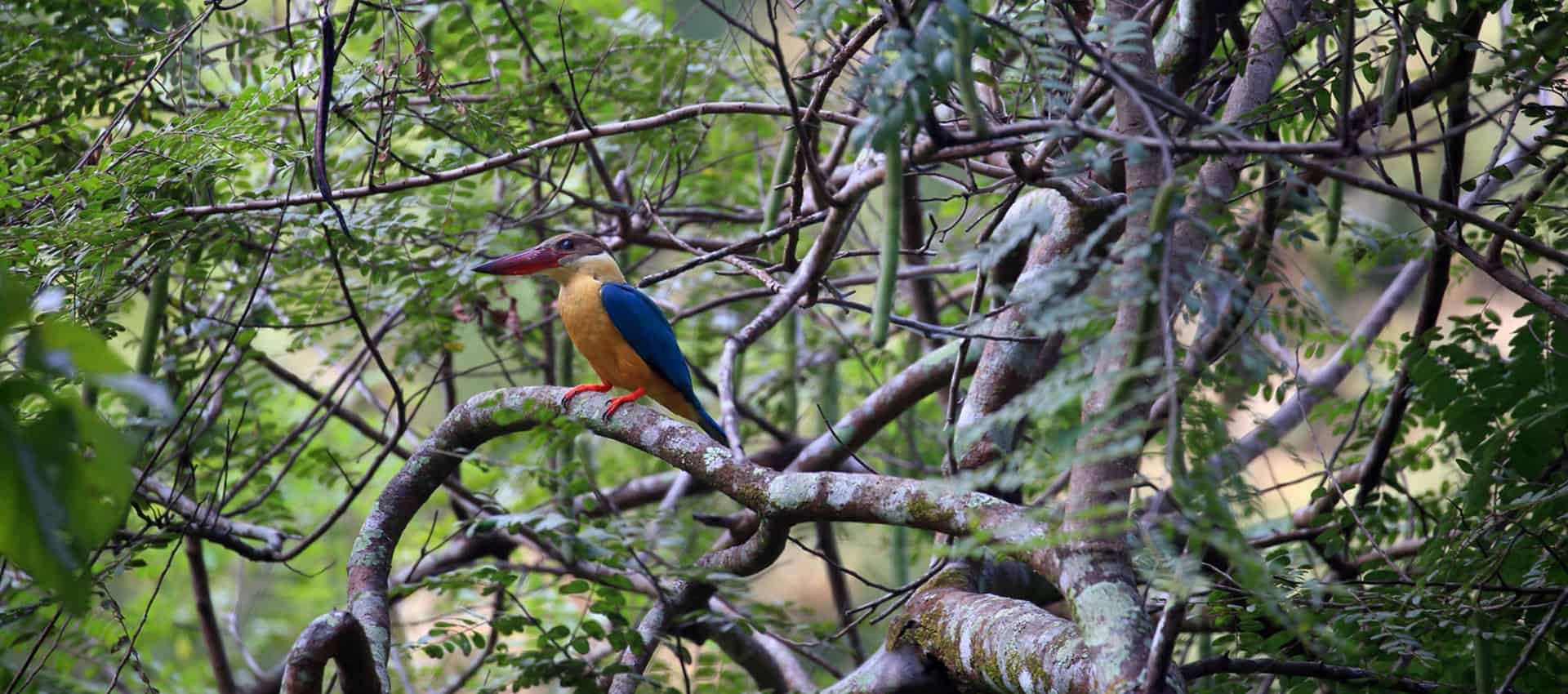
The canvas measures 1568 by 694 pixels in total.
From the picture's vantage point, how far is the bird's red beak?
389 cm

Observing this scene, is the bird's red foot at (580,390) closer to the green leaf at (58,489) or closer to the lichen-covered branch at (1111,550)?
the lichen-covered branch at (1111,550)

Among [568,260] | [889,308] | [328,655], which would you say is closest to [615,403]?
[568,260]

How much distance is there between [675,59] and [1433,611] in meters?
3.45

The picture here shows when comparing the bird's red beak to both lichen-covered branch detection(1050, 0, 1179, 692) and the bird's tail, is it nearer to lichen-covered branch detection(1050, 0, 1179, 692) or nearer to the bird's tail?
the bird's tail

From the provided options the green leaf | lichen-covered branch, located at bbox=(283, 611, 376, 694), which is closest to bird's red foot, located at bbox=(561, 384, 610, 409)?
lichen-covered branch, located at bbox=(283, 611, 376, 694)

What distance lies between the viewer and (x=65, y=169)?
12.3 ft

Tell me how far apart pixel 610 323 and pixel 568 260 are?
36 centimetres

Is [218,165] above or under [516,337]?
under

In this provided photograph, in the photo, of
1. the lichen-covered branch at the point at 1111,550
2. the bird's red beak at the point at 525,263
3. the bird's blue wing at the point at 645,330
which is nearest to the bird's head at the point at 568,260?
the bird's red beak at the point at 525,263

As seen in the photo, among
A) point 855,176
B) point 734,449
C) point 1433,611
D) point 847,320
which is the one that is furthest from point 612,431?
point 847,320

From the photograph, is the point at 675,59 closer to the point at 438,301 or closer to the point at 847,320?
the point at 438,301

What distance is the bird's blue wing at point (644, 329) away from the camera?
4012mm

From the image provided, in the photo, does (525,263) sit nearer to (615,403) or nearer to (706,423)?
(706,423)

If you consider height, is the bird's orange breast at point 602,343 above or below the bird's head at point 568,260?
below
